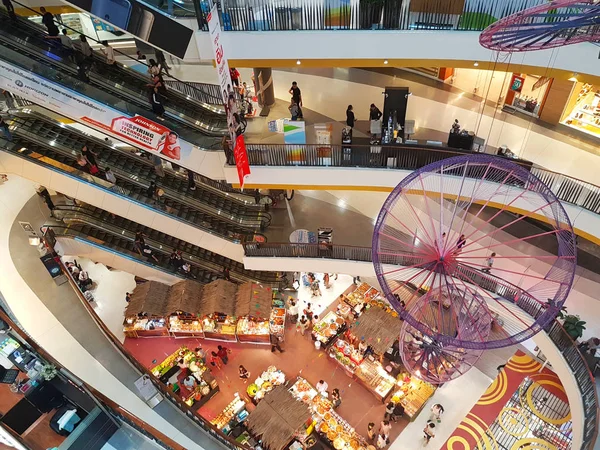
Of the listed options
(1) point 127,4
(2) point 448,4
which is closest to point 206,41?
(1) point 127,4

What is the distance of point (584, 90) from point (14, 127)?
1899 cm

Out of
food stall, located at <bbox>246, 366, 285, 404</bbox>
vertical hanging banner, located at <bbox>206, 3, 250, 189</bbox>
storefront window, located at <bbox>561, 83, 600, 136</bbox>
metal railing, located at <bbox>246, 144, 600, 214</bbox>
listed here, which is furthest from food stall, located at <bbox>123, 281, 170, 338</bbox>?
storefront window, located at <bbox>561, 83, 600, 136</bbox>

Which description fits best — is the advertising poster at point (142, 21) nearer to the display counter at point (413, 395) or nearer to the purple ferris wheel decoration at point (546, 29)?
the purple ferris wheel decoration at point (546, 29)

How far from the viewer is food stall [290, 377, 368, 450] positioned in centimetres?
1501

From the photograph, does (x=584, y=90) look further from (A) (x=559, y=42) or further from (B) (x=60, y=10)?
(B) (x=60, y=10)

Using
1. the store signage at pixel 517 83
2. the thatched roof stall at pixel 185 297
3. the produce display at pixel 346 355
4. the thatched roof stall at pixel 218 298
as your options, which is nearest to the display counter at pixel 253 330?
the thatched roof stall at pixel 218 298

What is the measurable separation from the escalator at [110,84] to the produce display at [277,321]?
7028 millimetres

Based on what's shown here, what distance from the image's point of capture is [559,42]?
767 cm

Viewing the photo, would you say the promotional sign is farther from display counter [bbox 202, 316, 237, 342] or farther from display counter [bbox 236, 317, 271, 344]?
display counter [bbox 202, 316, 237, 342]

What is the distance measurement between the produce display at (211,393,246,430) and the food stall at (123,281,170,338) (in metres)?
3.97

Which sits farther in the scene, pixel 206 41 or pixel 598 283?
pixel 598 283

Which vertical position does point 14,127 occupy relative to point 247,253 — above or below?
above

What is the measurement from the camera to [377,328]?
674 inches

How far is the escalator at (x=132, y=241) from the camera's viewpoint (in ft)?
57.8
